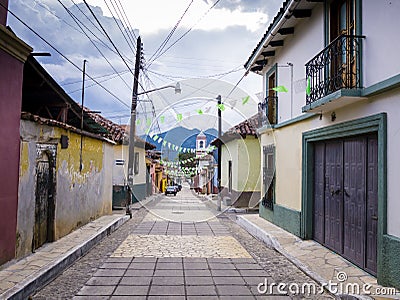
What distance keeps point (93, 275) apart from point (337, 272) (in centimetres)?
385

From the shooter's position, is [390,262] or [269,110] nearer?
[390,262]

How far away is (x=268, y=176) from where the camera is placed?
454 inches

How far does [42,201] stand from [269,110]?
6.87 metres

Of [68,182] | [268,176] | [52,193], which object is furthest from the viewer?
[268,176]

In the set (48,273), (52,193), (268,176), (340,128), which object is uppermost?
(340,128)

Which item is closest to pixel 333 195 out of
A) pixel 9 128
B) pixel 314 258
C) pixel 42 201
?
pixel 314 258

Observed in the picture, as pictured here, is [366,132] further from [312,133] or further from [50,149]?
[50,149]

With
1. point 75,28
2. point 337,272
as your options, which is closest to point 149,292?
point 337,272

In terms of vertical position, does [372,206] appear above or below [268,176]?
below

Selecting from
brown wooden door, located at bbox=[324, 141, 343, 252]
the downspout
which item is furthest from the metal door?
the downspout

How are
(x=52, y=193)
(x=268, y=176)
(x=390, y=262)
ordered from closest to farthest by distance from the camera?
(x=390, y=262) → (x=52, y=193) → (x=268, y=176)

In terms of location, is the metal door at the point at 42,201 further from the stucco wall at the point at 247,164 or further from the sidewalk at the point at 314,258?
the stucco wall at the point at 247,164

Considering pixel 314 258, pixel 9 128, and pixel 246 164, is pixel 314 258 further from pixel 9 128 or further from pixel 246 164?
pixel 246 164

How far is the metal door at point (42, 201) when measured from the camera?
710 centimetres
